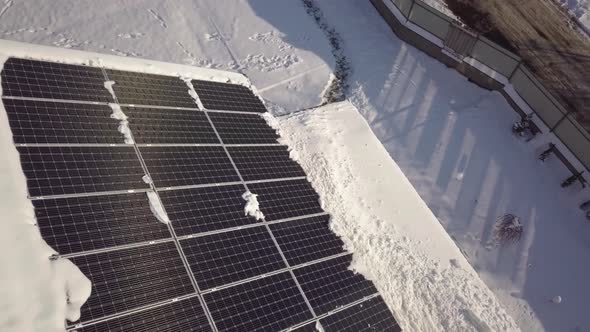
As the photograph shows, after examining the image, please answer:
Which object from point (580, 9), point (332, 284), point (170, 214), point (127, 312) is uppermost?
point (580, 9)

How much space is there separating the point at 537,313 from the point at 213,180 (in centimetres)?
1155

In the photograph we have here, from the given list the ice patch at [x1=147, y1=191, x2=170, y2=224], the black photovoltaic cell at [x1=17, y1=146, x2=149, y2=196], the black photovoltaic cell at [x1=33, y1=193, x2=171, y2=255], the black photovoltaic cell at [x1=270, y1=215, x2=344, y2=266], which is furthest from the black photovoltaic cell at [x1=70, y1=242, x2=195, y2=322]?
the black photovoltaic cell at [x1=270, y1=215, x2=344, y2=266]

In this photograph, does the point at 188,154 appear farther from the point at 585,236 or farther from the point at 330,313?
the point at 585,236

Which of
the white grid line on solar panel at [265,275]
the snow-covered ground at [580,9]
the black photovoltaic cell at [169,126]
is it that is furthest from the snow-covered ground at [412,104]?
the snow-covered ground at [580,9]

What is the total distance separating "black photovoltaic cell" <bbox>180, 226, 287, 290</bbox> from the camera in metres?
8.67

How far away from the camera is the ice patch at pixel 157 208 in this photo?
898 cm

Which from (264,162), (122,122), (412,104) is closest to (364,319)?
(264,162)

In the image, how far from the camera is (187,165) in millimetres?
10281

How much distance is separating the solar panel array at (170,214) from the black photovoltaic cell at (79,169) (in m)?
0.02

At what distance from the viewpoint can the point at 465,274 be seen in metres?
12.3

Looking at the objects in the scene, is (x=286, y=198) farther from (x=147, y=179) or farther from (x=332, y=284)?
(x=147, y=179)

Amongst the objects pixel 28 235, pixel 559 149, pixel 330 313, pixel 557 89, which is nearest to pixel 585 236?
pixel 559 149

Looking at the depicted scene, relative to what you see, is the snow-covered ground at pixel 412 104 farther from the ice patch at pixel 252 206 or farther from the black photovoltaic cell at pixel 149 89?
the black photovoltaic cell at pixel 149 89

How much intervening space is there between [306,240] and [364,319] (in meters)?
2.10
